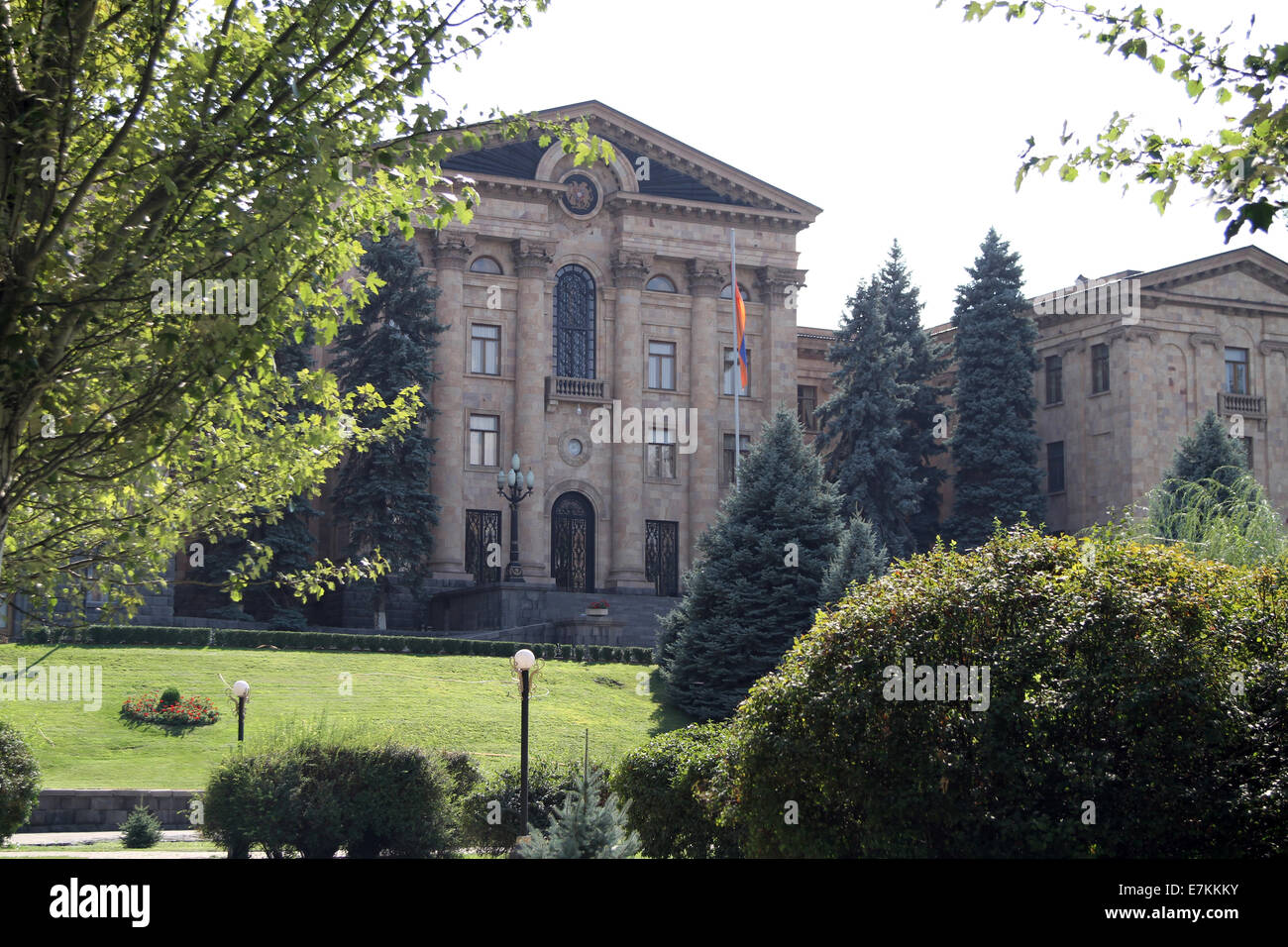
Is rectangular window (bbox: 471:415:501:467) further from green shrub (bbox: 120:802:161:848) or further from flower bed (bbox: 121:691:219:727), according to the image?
green shrub (bbox: 120:802:161:848)

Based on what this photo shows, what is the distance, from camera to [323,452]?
12391 millimetres

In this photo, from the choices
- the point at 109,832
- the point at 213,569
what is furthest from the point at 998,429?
the point at 109,832

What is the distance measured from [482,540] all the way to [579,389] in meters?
6.81

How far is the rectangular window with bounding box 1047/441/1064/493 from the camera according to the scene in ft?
187

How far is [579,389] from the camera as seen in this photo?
51656 mm

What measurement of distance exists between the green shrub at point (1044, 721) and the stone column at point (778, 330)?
136 feet

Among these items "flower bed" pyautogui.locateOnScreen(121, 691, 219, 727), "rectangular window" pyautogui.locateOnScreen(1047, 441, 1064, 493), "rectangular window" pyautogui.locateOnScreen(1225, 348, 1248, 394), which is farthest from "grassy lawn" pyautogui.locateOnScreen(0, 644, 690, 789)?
"rectangular window" pyautogui.locateOnScreen(1225, 348, 1248, 394)

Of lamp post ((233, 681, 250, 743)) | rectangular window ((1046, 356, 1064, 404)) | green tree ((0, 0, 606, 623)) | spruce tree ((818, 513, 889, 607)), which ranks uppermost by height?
rectangular window ((1046, 356, 1064, 404))

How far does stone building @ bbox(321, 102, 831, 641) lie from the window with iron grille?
0.06m

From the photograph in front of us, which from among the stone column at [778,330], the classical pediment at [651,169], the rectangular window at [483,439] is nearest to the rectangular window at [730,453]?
the stone column at [778,330]

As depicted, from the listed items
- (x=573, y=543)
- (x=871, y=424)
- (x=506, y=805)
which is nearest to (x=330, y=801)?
(x=506, y=805)

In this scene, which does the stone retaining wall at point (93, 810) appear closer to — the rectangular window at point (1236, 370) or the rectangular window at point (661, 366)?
the rectangular window at point (661, 366)

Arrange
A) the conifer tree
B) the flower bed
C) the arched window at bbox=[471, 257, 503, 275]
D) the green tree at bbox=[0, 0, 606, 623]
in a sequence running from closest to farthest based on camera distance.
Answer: the green tree at bbox=[0, 0, 606, 623] < the conifer tree < the flower bed < the arched window at bbox=[471, 257, 503, 275]
